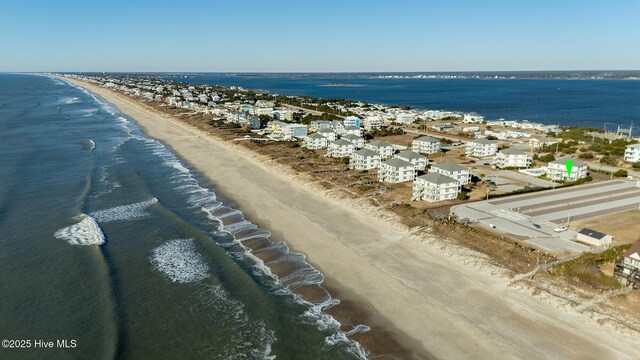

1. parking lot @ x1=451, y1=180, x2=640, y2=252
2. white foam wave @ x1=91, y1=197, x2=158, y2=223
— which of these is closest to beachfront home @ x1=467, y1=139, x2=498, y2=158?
parking lot @ x1=451, y1=180, x2=640, y2=252

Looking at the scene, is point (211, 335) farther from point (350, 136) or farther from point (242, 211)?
point (350, 136)

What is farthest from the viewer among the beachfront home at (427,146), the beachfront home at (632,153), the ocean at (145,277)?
the beachfront home at (427,146)

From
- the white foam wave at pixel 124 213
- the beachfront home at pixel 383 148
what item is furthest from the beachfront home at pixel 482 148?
the white foam wave at pixel 124 213

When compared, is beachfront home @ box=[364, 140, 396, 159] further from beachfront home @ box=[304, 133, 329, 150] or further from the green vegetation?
the green vegetation

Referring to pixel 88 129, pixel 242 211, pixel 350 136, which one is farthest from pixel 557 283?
pixel 88 129

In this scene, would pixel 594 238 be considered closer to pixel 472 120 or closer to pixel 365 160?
pixel 365 160

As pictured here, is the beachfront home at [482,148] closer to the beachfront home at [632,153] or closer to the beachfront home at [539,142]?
the beachfront home at [539,142]
